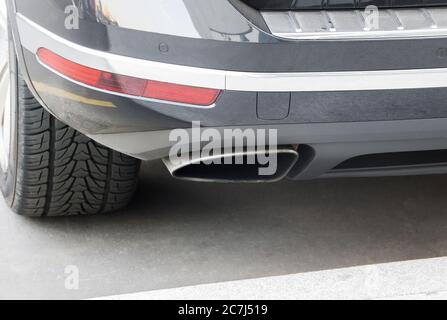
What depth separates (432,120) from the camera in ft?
8.30

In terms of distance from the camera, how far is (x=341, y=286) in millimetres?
2705

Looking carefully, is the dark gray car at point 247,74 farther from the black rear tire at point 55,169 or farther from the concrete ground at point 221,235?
the concrete ground at point 221,235

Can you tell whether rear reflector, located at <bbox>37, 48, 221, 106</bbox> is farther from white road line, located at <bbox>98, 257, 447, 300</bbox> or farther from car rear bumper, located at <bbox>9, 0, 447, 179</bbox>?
white road line, located at <bbox>98, 257, 447, 300</bbox>

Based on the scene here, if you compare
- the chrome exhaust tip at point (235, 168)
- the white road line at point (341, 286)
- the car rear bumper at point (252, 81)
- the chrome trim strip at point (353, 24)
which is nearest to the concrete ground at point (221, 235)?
the white road line at point (341, 286)

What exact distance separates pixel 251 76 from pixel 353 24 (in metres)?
0.29

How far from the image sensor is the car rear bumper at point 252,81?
7.79 ft

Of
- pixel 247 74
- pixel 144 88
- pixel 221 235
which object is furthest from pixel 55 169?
pixel 247 74

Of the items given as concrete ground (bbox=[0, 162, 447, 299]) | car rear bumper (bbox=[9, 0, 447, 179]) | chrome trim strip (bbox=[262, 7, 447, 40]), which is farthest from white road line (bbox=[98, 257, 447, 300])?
chrome trim strip (bbox=[262, 7, 447, 40])

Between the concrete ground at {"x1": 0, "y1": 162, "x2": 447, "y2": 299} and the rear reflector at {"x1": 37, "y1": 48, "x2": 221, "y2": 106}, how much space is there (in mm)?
702

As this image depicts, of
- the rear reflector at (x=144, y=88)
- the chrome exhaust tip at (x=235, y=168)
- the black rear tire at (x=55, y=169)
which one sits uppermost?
the black rear tire at (x=55, y=169)

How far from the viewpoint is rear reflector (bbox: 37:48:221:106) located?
2.40m

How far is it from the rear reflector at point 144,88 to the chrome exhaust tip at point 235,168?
7.6 inches

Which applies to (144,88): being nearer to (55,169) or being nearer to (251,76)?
(251,76)

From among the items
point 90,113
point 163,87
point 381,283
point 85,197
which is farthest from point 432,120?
point 85,197
